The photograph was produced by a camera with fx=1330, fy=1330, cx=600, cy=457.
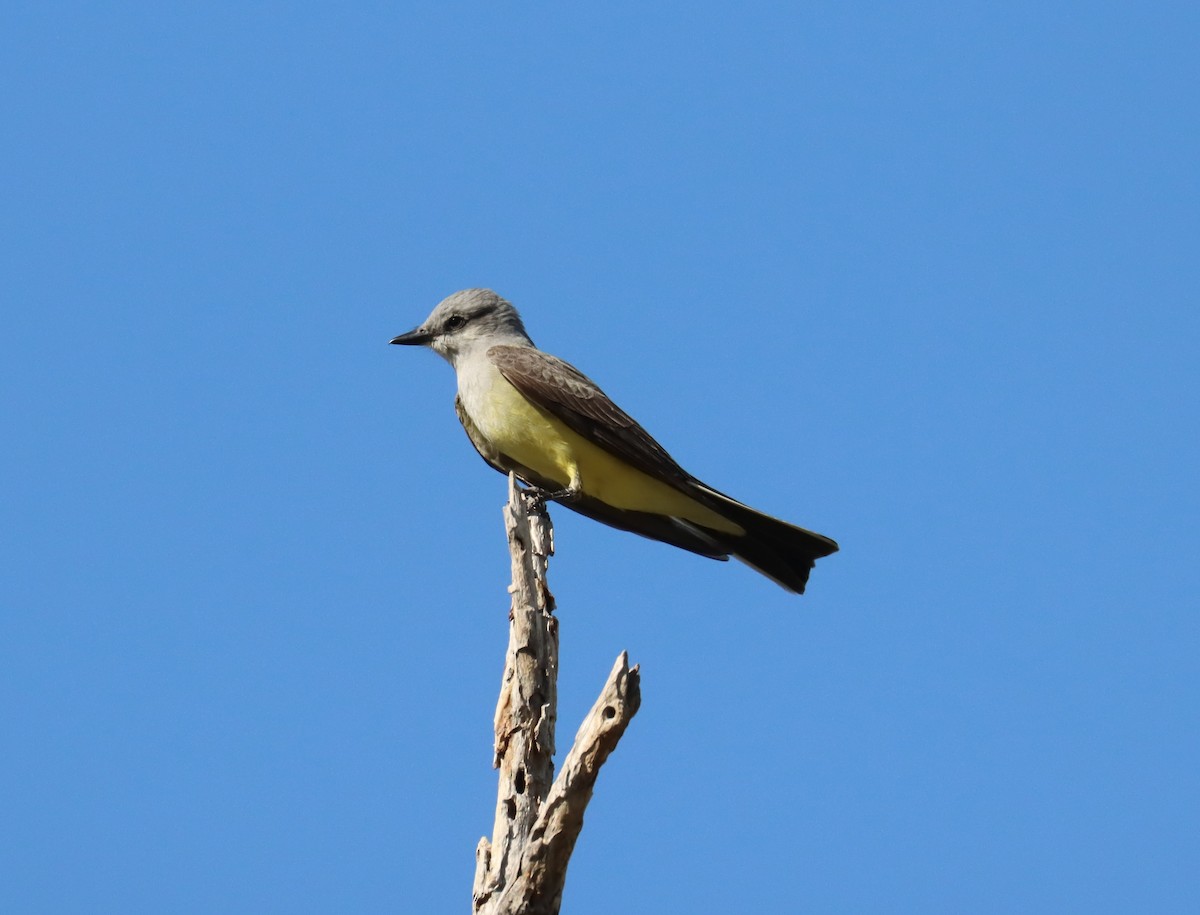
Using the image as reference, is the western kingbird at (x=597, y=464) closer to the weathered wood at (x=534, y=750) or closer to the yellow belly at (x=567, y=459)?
the yellow belly at (x=567, y=459)

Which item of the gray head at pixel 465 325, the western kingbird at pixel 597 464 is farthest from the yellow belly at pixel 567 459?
the gray head at pixel 465 325

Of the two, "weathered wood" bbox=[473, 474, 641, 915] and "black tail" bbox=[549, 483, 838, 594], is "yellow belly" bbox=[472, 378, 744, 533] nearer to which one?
"black tail" bbox=[549, 483, 838, 594]

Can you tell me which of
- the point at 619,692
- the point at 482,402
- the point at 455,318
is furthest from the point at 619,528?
the point at 619,692

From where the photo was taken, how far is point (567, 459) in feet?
25.8

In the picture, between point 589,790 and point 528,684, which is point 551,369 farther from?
point 589,790

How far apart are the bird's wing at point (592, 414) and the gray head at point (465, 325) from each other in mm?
794

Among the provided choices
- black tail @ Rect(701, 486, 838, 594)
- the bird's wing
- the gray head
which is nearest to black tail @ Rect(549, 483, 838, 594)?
black tail @ Rect(701, 486, 838, 594)

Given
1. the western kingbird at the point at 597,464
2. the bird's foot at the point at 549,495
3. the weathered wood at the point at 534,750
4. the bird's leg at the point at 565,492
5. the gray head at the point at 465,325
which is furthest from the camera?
the gray head at the point at 465,325

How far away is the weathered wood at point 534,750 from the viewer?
5.18 m

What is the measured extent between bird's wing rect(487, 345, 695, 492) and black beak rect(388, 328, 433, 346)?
105 centimetres

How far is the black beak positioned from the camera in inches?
349

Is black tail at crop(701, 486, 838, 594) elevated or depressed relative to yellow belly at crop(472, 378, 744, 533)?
depressed

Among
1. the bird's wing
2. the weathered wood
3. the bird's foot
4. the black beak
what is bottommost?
the weathered wood

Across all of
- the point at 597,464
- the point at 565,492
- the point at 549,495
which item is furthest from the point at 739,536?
the point at 549,495
